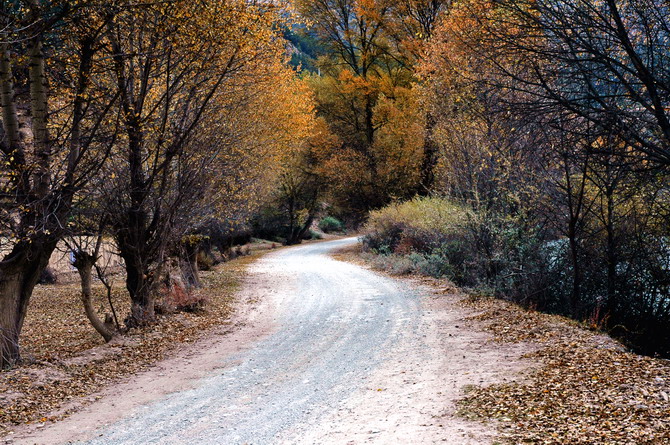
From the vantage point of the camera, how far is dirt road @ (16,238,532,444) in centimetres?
593

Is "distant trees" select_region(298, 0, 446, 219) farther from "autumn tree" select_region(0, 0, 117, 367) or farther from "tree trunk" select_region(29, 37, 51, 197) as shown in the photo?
"tree trunk" select_region(29, 37, 51, 197)

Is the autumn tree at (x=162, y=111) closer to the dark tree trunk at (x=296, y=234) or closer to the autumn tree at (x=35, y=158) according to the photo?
the autumn tree at (x=35, y=158)

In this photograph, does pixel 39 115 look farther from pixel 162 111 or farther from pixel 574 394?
pixel 574 394

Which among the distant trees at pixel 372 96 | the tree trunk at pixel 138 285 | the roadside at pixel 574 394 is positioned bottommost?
the roadside at pixel 574 394

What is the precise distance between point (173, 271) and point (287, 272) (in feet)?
19.4

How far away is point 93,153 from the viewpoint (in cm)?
1030

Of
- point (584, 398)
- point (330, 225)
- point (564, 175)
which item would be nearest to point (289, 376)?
point (584, 398)

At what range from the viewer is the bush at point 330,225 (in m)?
51.3

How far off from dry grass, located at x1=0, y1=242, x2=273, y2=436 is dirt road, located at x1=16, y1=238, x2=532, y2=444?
0.49m

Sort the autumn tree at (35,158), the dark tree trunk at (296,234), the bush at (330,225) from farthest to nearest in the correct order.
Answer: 1. the bush at (330,225)
2. the dark tree trunk at (296,234)
3. the autumn tree at (35,158)

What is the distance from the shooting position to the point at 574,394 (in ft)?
20.4

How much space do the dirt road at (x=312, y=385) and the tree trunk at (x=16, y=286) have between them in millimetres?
1933

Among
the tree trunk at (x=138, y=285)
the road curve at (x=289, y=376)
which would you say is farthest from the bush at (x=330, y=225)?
the tree trunk at (x=138, y=285)

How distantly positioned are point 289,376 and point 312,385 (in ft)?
2.25
